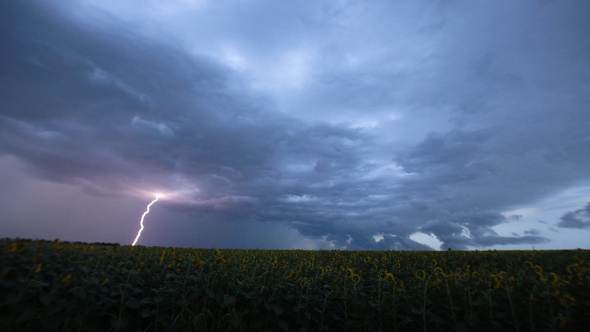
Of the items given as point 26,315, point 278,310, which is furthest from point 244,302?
point 26,315

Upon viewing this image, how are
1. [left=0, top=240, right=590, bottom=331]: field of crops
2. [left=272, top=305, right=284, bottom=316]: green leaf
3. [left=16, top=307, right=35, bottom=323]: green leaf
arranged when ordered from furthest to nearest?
1. [left=272, top=305, right=284, bottom=316]: green leaf
2. [left=0, top=240, right=590, bottom=331]: field of crops
3. [left=16, top=307, right=35, bottom=323]: green leaf

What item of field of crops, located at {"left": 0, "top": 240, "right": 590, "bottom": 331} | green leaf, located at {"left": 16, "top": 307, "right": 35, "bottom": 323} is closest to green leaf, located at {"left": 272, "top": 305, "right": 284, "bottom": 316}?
field of crops, located at {"left": 0, "top": 240, "right": 590, "bottom": 331}

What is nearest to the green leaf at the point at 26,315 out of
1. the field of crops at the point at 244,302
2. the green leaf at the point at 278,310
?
the field of crops at the point at 244,302

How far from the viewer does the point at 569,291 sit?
5473mm

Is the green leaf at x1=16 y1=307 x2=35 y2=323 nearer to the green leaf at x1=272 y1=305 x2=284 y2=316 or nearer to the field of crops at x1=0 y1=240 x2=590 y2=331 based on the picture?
the field of crops at x1=0 y1=240 x2=590 y2=331

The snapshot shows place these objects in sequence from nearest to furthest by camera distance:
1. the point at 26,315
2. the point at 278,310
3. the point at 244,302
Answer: the point at 26,315, the point at 278,310, the point at 244,302

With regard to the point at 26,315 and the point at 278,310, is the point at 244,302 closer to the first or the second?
the point at 278,310

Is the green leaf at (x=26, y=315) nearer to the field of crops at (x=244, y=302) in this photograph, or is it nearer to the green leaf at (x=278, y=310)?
the field of crops at (x=244, y=302)

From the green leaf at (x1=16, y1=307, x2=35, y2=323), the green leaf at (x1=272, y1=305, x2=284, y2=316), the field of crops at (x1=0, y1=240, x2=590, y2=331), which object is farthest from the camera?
the green leaf at (x1=272, y1=305, x2=284, y2=316)

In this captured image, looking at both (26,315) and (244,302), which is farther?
(244,302)

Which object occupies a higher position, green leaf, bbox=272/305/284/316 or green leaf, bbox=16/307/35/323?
green leaf, bbox=272/305/284/316

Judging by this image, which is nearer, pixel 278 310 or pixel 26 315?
pixel 26 315

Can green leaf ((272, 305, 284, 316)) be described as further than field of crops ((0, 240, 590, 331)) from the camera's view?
Yes

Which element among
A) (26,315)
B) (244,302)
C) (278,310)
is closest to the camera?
(26,315)
